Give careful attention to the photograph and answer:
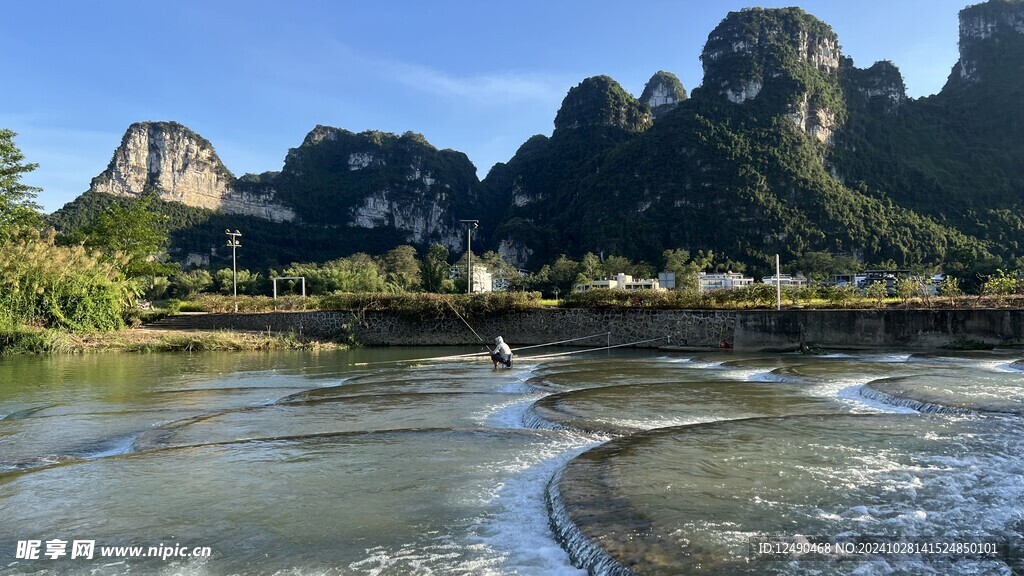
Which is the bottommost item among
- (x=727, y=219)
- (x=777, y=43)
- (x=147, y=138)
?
(x=727, y=219)

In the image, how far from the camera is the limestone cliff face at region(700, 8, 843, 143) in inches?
4277

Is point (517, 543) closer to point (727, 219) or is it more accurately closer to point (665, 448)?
point (665, 448)

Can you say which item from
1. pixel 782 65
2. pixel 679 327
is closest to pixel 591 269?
pixel 679 327

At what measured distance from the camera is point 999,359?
15.1m

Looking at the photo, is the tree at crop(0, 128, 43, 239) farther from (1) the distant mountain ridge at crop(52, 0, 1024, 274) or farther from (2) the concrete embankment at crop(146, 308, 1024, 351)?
(1) the distant mountain ridge at crop(52, 0, 1024, 274)

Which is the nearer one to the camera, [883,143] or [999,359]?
[999,359]

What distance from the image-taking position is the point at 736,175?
334 ft

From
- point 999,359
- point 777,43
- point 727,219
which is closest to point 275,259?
point 727,219

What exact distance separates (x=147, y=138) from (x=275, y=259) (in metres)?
39.8

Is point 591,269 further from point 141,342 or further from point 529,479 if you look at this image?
point 529,479

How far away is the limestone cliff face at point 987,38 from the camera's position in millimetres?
117062

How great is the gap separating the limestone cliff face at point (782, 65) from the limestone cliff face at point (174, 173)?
336 feet

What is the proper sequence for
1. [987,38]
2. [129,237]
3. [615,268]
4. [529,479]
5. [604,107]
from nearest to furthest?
[529,479], [129,237], [615,268], [987,38], [604,107]

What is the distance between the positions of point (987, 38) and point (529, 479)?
159m
